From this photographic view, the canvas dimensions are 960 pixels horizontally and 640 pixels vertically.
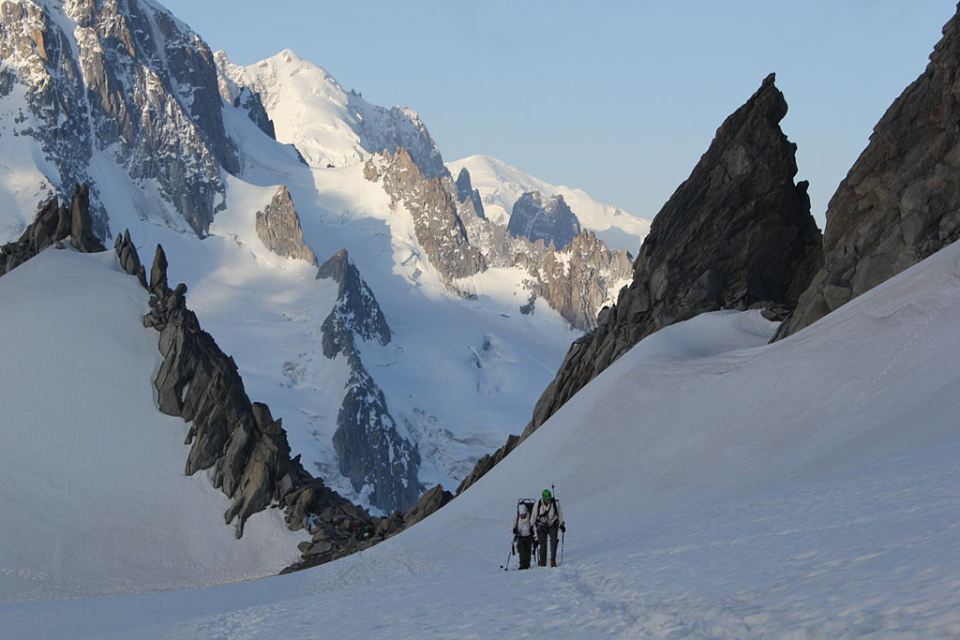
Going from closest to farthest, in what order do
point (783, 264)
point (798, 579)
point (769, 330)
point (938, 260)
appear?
point (798, 579), point (938, 260), point (769, 330), point (783, 264)

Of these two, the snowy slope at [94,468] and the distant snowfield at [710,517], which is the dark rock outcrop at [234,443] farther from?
the distant snowfield at [710,517]

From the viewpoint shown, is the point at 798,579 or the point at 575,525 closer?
the point at 798,579

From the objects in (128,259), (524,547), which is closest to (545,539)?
(524,547)

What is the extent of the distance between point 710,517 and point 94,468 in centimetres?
6030

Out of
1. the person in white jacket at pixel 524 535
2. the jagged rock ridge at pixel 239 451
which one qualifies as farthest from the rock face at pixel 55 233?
the person in white jacket at pixel 524 535

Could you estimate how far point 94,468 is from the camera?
82562 millimetres

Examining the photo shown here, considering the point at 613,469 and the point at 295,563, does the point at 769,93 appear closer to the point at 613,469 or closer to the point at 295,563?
the point at 613,469

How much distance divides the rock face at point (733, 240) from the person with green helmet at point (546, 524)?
38.5 metres

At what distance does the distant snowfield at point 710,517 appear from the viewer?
1831 cm

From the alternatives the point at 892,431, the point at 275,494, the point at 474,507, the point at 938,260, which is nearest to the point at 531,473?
the point at 474,507

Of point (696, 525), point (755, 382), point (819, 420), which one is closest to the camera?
point (696, 525)

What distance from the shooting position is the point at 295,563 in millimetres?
76062

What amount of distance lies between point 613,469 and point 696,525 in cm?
2199

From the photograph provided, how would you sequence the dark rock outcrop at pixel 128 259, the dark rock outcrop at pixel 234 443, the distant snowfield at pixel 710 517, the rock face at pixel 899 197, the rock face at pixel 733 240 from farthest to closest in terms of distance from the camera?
the dark rock outcrop at pixel 128 259, the dark rock outcrop at pixel 234 443, the rock face at pixel 733 240, the rock face at pixel 899 197, the distant snowfield at pixel 710 517
